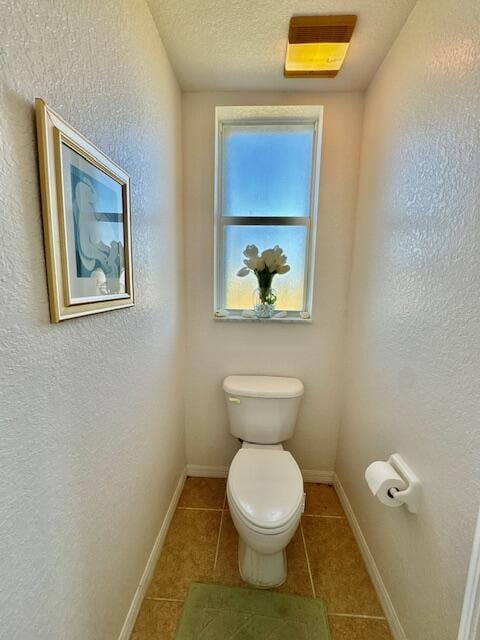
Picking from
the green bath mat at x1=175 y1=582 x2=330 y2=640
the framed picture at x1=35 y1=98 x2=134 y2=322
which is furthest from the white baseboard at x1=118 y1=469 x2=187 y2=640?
the framed picture at x1=35 y1=98 x2=134 y2=322

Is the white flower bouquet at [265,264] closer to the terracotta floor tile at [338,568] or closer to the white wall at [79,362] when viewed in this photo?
the white wall at [79,362]

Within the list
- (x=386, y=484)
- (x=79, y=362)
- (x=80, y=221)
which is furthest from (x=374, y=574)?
(x=80, y=221)

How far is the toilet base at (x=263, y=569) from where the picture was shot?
47.8 inches

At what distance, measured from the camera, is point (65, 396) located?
67cm

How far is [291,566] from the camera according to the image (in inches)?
51.3

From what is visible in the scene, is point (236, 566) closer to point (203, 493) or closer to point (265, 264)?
point (203, 493)

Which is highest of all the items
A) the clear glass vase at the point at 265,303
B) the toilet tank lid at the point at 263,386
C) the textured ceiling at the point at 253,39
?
the textured ceiling at the point at 253,39

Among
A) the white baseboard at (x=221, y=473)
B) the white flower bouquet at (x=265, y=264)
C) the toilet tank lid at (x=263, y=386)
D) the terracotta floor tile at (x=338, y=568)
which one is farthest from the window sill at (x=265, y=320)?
the terracotta floor tile at (x=338, y=568)

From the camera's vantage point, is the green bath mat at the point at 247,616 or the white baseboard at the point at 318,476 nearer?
the green bath mat at the point at 247,616

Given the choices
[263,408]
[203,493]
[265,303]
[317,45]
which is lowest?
[203,493]

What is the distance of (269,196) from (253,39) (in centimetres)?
70

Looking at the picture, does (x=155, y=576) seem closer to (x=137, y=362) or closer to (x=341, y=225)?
(x=137, y=362)

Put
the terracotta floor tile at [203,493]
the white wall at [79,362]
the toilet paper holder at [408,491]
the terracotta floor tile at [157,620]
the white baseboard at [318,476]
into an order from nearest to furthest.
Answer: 1. the white wall at [79,362]
2. the toilet paper holder at [408,491]
3. the terracotta floor tile at [157,620]
4. the terracotta floor tile at [203,493]
5. the white baseboard at [318,476]

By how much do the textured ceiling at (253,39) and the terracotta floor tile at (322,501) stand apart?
231cm
